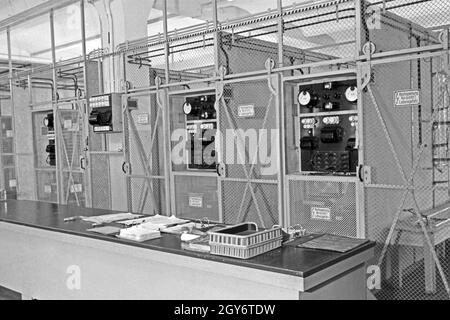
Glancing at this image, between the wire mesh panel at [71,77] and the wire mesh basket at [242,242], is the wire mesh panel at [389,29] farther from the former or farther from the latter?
the wire mesh panel at [71,77]

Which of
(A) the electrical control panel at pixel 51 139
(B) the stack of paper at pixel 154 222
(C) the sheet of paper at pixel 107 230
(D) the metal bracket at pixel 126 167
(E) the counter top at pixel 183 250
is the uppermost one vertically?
(A) the electrical control panel at pixel 51 139

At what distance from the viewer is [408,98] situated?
12.8ft

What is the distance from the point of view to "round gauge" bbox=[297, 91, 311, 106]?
470cm

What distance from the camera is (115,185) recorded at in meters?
6.66

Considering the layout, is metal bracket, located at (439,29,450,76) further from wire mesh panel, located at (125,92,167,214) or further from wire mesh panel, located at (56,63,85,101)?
wire mesh panel, located at (56,63,85,101)

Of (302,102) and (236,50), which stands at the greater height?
(236,50)

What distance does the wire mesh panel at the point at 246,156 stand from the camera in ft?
16.5

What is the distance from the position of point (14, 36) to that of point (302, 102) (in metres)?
8.41

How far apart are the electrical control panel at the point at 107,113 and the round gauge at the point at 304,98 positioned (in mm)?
2531

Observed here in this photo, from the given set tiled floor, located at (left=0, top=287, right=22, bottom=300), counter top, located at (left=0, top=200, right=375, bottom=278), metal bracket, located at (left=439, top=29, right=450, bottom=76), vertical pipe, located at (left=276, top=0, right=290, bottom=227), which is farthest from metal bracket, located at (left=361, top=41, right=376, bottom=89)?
tiled floor, located at (left=0, top=287, right=22, bottom=300)

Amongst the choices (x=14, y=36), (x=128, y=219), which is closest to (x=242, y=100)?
(x=128, y=219)

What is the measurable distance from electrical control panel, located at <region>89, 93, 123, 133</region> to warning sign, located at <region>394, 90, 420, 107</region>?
3574mm

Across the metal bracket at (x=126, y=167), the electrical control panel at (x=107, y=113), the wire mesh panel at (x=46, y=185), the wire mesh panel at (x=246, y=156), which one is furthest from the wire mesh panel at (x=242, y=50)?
the wire mesh panel at (x=46, y=185)

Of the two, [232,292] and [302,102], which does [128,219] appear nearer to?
[232,292]
